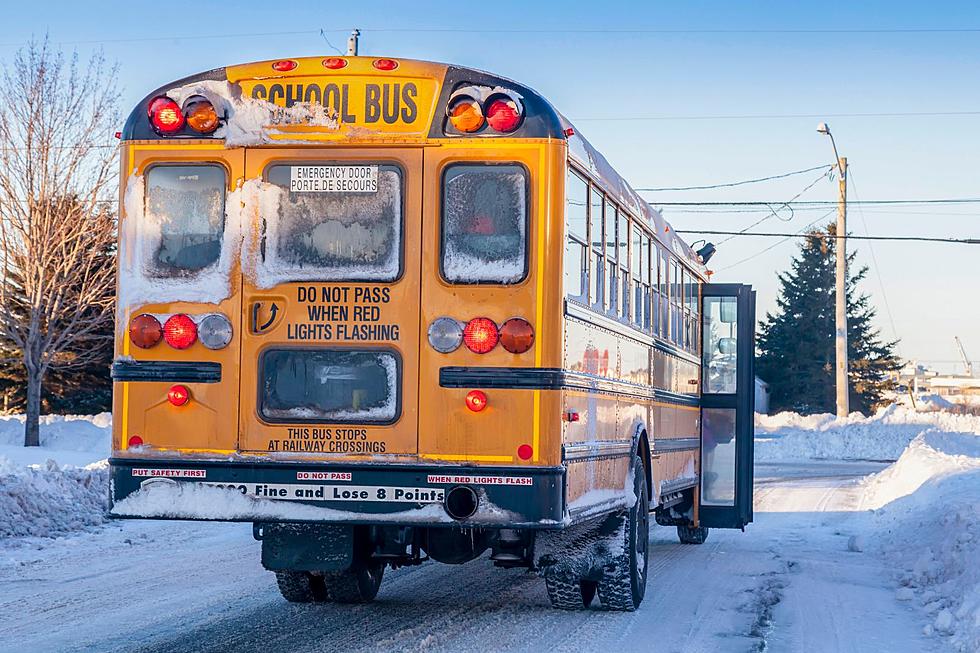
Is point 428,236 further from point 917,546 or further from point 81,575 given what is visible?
point 917,546

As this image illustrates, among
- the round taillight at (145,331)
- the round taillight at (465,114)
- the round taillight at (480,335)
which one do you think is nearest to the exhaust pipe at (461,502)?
the round taillight at (480,335)

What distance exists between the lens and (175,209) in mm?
7172

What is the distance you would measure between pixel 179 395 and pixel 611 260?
3020 mm

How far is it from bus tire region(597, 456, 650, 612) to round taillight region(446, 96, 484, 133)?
3.03m

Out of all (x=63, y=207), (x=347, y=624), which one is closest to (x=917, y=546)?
(x=347, y=624)

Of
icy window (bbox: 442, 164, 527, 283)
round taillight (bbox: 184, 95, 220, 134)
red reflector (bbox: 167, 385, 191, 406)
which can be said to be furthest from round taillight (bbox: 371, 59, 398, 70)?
red reflector (bbox: 167, 385, 191, 406)

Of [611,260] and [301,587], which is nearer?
[611,260]

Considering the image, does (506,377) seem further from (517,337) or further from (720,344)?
(720,344)

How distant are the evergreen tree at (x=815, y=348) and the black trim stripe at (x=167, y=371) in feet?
182

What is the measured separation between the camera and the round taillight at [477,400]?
681 centimetres

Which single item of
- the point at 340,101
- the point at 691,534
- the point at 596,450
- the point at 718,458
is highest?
the point at 340,101

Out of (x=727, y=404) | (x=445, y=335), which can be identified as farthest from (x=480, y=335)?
(x=727, y=404)

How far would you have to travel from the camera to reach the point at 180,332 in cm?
704

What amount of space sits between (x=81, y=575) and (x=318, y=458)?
4143 millimetres
